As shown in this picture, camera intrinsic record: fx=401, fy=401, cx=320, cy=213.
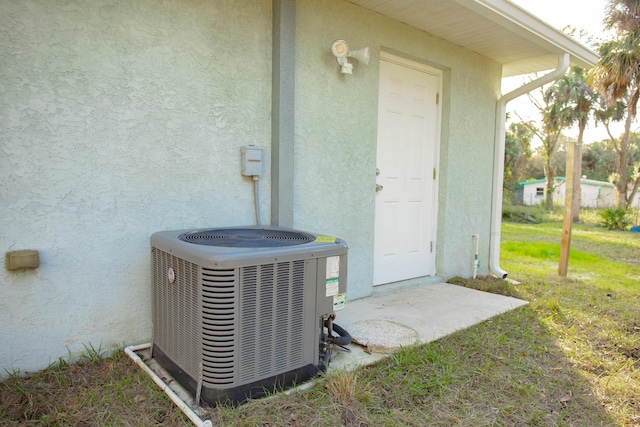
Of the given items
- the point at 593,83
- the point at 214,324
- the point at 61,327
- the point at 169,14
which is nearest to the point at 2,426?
the point at 61,327

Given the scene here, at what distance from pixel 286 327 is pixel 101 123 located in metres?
1.49

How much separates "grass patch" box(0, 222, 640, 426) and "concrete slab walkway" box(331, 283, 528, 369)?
4.5 inches

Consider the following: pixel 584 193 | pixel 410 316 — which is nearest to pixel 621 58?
pixel 410 316

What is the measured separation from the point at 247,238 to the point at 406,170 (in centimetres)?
233

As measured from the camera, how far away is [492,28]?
3639mm

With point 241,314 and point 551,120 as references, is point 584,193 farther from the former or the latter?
point 241,314

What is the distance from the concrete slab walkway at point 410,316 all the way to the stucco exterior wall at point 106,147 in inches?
46.2

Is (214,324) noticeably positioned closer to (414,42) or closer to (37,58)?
(37,58)

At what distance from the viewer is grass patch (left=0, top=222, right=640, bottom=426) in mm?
1771

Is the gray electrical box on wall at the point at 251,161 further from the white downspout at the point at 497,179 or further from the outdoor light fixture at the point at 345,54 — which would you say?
the white downspout at the point at 497,179

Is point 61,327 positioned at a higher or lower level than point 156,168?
lower

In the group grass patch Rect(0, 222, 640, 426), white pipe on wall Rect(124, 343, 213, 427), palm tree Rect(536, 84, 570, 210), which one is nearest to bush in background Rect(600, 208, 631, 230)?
palm tree Rect(536, 84, 570, 210)

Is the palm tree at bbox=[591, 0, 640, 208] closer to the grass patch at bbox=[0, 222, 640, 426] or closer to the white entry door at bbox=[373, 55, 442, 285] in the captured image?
the white entry door at bbox=[373, 55, 442, 285]

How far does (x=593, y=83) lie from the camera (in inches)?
410
